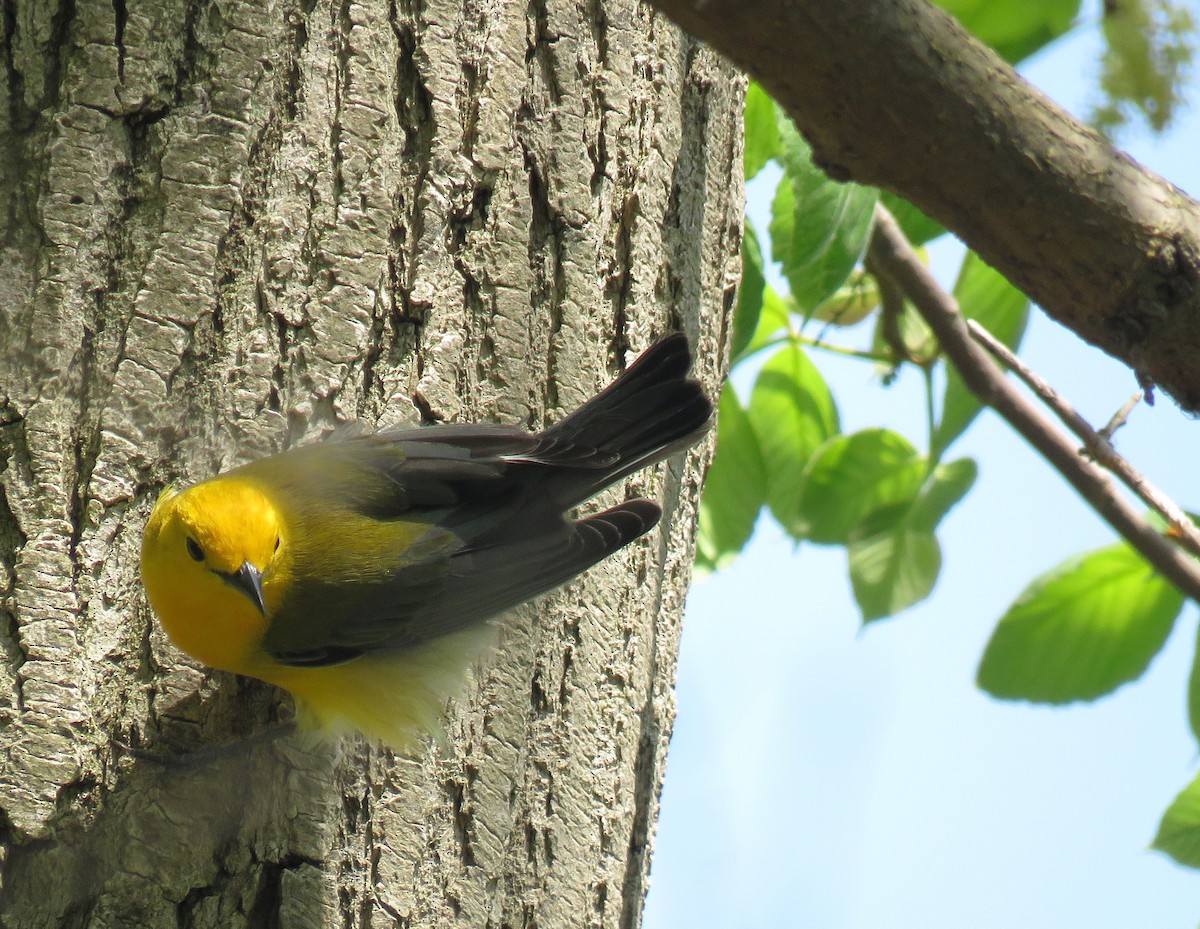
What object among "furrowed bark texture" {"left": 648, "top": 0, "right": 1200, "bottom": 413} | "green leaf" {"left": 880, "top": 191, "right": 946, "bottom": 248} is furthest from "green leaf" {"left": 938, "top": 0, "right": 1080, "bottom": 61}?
"furrowed bark texture" {"left": 648, "top": 0, "right": 1200, "bottom": 413}

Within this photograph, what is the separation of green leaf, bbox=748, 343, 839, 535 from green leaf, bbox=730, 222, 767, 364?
569 millimetres

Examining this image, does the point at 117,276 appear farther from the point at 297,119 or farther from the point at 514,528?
the point at 514,528

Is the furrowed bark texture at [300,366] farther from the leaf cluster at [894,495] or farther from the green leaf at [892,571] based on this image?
the green leaf at [892,571]

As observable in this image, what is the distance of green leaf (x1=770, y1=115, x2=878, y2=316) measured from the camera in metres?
2.95

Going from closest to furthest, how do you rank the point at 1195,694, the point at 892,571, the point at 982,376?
1. the point at 1195,694
2. the point at 982,376
3. the point at 892,571

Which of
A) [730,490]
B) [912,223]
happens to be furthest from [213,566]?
[912,223]

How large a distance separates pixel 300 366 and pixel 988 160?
1.45 metres

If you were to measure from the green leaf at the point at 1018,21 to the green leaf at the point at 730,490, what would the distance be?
1344 mm

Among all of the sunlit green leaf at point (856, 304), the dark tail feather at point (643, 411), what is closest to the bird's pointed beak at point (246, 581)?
the dark tail feather at point (643, 411)

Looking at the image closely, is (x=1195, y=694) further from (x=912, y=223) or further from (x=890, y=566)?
(x=912, y=223)

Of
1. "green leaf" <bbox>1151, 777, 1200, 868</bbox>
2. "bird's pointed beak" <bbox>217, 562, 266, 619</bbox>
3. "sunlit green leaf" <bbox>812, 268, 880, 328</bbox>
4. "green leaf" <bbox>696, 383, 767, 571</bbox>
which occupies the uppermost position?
"sunlit green leaf" <bbox>812, 268, 880, 328</bbox>

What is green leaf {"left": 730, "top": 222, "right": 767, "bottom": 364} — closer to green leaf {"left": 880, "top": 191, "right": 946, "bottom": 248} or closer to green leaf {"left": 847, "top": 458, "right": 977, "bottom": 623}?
green leaf {"left": 880, "top": 191, "right": 946, "bottom": 248}

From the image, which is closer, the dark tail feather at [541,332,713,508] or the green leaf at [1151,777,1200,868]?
the dark tail feather at [541,332,713,508]

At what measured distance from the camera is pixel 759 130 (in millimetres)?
3387
